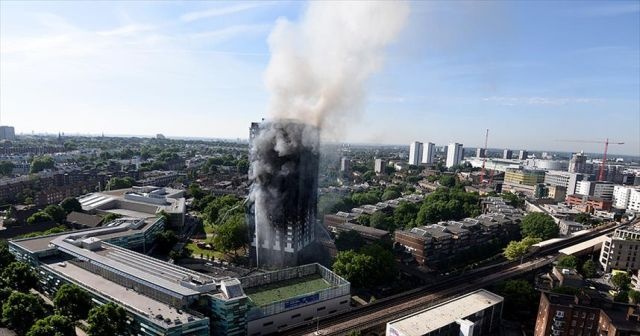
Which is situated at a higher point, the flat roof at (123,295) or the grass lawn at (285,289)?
the flat roof at (123,295)

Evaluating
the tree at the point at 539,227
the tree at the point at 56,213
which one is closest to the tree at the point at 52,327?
the tree at the point at 56,213

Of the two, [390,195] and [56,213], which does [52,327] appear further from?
[390,195]

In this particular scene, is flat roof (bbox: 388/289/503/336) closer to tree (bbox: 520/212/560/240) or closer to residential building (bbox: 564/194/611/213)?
tree (bbox: 520/212/560/240)

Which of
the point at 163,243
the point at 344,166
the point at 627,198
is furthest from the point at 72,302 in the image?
the point at 627,198

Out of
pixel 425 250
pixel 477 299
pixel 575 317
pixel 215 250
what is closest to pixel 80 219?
pixel 215 250

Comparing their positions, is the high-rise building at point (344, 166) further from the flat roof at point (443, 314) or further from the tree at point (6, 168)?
the tree at point (6, 168)

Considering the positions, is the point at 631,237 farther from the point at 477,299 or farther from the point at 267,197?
the point at 267,197

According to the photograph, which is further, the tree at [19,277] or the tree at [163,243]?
the tree at [163,243]

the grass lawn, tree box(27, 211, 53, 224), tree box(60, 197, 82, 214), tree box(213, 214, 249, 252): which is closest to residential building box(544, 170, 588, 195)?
tree box(213, 214, 249, 252)
